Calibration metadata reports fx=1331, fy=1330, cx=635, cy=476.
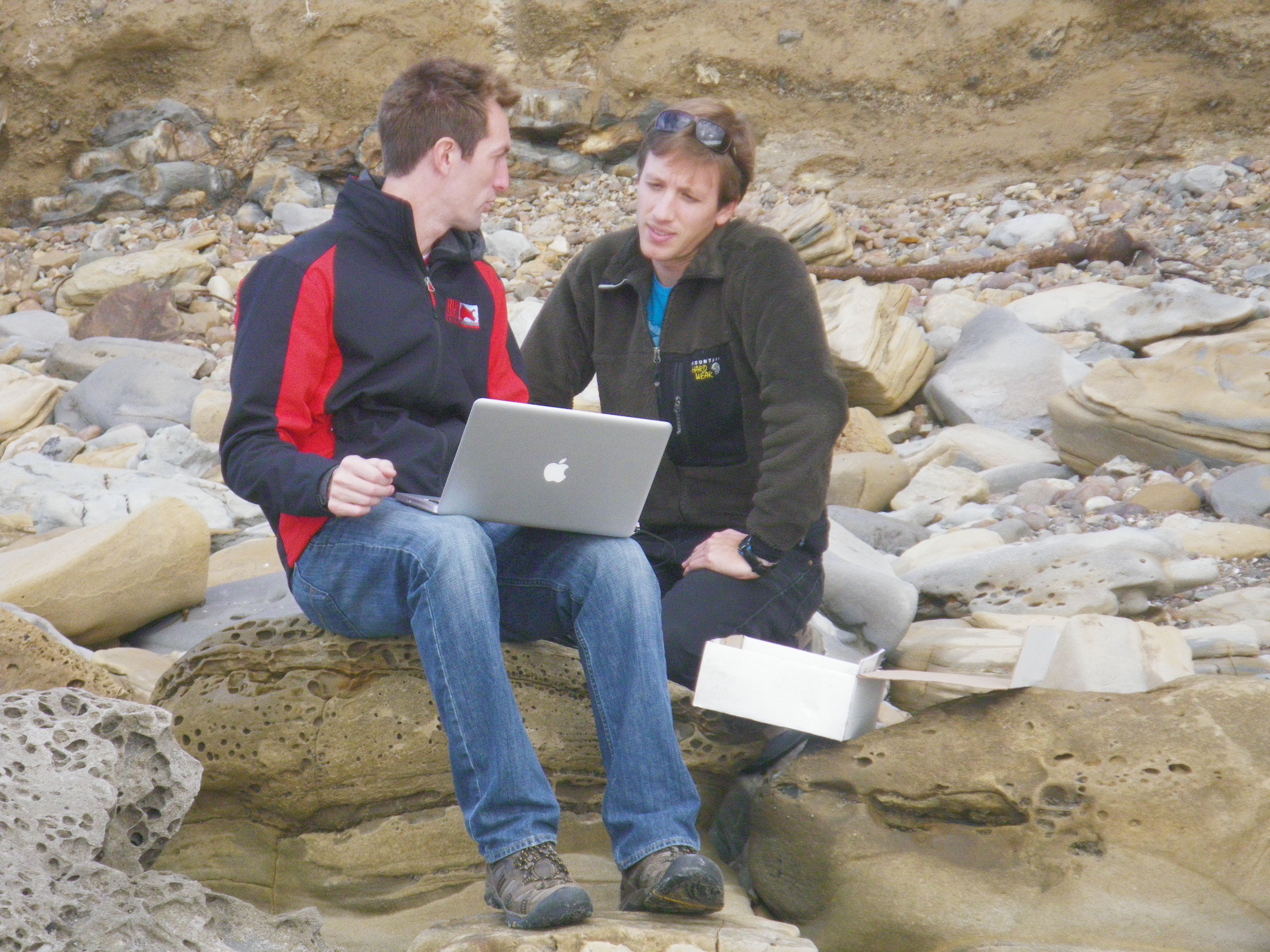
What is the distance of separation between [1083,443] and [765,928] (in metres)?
4.44

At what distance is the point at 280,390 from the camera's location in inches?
119

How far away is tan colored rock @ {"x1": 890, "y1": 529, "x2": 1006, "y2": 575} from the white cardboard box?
2176 millimetres

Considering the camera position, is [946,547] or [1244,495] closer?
[946,547]

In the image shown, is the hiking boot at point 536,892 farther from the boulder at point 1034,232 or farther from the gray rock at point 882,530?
the boulder at point 1034,232

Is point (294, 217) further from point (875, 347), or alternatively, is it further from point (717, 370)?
point (717, 370)

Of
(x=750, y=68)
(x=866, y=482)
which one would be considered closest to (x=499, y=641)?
(x=866, y=482)

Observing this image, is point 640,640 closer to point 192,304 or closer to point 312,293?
point 312,293

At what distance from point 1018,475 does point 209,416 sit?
4.96 metres

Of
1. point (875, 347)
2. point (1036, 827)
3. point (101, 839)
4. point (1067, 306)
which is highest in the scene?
point (101, 839)

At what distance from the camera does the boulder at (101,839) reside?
256 cm

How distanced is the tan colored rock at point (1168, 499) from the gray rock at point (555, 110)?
8.46 m

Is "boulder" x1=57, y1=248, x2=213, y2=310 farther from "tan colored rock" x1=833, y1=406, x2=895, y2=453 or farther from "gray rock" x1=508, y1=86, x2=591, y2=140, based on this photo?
"tan colored rock" x1=833, y1=406, x2=895, y2=453

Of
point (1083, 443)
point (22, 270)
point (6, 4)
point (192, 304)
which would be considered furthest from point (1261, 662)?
point (6, 4)

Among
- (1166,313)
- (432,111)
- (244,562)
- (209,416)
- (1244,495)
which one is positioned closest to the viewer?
(432,111)
